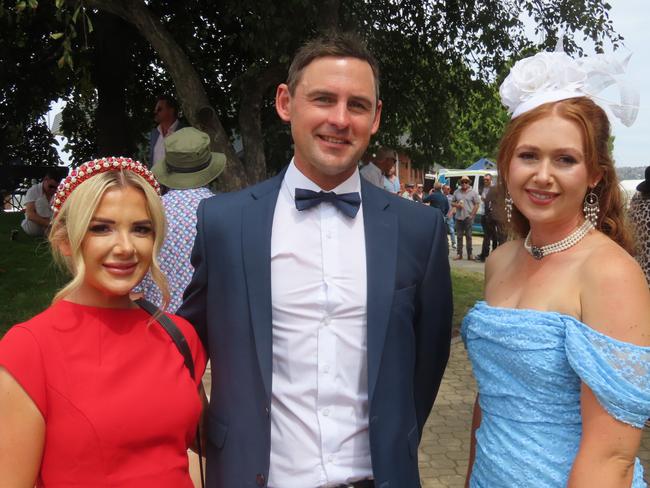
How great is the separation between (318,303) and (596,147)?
37.7 inches

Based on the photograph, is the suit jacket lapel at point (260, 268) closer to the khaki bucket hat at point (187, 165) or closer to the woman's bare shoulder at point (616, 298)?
the woman's bare shoulder at point (616, 298)

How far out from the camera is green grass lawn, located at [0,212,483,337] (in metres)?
8.02

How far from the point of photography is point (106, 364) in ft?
6.06

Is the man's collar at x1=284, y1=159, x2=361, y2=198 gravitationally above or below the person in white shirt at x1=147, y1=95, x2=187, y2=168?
below

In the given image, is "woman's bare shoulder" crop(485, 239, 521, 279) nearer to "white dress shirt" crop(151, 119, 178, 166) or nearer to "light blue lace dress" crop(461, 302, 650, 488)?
"light blue lace dress" crop(461, 302, 650, 488)

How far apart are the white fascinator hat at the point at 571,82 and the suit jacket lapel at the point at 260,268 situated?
867 mm

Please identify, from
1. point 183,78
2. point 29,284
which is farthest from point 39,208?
point 183,78

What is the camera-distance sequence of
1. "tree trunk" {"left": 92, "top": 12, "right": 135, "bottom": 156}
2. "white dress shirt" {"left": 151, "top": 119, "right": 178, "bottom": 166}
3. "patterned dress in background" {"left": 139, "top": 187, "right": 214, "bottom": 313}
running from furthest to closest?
"tree trunk" {"left": 92, "top": 12, "right": 135, "bottom": 156}, "white dress shirt" {"left": 151, "top": 119, "right": 178, "bottom": 166}, "patterned dress in background" {"left": 139, "top": 187, "right": 214, "bottom": 313}

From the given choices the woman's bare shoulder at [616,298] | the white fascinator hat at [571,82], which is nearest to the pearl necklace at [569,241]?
the woman's bare shoulder at [616,298]

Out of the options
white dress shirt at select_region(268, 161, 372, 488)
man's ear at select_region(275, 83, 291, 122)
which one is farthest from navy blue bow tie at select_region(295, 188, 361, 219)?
man's ear at select_region(275, 83, 291, 122)

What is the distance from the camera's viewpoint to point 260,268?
80.1 inches

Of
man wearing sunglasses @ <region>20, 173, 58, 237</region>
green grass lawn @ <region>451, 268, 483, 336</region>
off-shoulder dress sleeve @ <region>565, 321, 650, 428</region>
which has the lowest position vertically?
green grass lawn @ <region>451, 268, 483, 336</region>

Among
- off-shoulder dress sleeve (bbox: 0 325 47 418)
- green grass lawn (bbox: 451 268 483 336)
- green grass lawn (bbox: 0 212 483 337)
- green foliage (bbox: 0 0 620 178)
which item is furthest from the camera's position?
green foliage (bbox: 0 0 620 178)

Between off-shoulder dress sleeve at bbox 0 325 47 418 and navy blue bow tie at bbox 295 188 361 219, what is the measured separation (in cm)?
89
